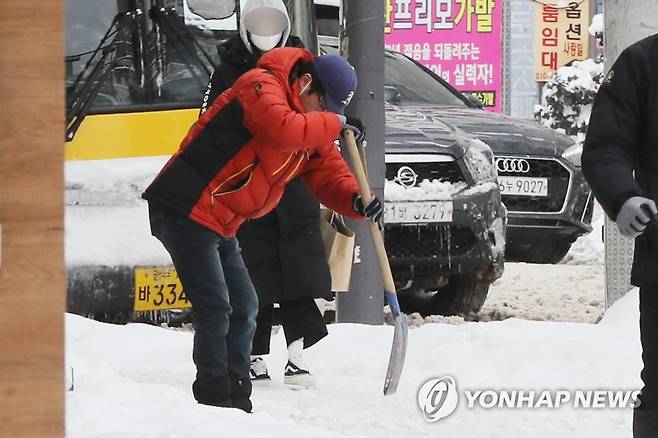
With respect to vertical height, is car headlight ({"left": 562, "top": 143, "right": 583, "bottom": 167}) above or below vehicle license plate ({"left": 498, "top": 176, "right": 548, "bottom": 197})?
above

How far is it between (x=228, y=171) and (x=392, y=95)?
18.0 feet

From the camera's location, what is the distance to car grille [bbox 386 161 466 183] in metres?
8.91

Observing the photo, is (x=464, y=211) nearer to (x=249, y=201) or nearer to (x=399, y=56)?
(x=399, y=56)

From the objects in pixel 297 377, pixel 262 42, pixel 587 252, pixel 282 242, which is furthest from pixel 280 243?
pixel 587 252

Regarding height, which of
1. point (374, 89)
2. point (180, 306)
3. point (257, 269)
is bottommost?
point (180, 306)

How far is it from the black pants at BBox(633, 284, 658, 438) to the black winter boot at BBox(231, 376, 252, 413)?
200 cm

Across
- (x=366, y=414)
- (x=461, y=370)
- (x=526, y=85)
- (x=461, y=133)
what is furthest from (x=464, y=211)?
(x=526, y=85)

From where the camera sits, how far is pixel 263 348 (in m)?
6.51

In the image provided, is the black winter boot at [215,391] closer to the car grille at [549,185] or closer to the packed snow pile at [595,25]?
the car grille at [549,185]

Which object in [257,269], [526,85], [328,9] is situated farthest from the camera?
[526,85]

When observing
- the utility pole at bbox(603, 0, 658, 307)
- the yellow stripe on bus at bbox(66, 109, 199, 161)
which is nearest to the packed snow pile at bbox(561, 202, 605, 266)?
the utility pole at bbox(603, 0, 658, 307)

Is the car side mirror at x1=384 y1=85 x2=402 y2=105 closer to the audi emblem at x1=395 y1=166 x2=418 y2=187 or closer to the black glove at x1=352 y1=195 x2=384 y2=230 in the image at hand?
the audi emblem at x1=395 y1=166 x2=418 y2=187

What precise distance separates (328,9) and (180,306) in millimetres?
3851

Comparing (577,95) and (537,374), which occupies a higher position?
(537,374)
